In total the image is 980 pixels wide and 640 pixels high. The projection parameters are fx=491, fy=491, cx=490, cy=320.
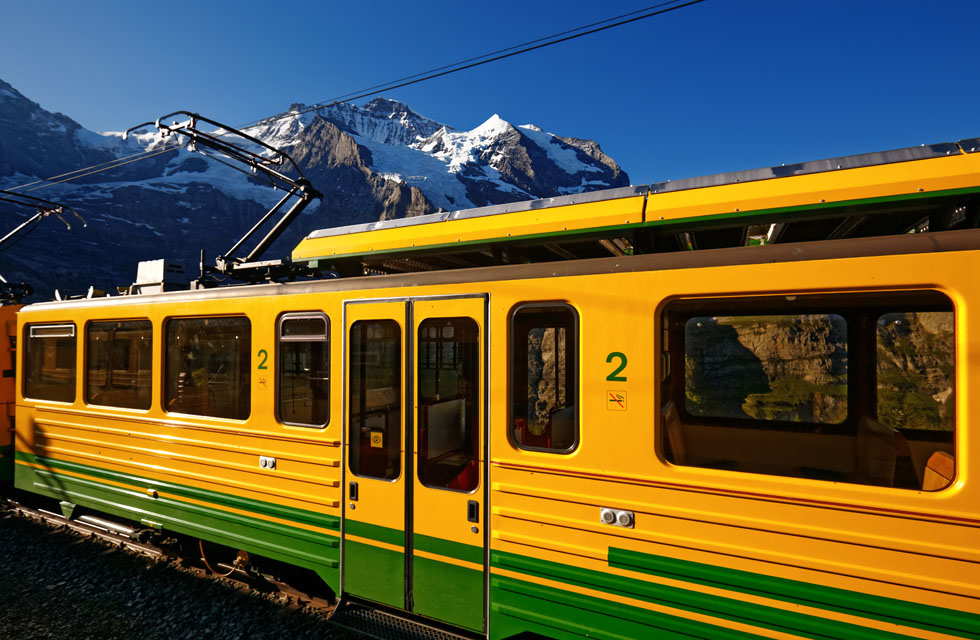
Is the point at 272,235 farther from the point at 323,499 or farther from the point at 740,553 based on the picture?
the point at 740,553

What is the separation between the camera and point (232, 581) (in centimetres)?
539

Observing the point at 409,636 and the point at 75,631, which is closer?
the point at 409,636

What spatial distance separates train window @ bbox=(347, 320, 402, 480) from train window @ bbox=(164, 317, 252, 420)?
132 centimetres

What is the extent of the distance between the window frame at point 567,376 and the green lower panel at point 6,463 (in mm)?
8198

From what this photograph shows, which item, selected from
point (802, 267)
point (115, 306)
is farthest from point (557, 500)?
point (115, 306)

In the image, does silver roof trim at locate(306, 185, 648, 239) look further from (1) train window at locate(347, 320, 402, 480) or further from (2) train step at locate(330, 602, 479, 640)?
(2) train step at locate(330, 602, 479, 640)

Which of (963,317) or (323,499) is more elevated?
(963,317)

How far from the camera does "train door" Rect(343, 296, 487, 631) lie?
12.4 feet

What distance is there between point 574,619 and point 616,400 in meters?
1.57

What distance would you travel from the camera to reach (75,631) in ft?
15.5

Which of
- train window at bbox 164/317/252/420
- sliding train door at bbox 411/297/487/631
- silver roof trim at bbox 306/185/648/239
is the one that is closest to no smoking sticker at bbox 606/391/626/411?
sliding train door at bbox 411/297/487/631

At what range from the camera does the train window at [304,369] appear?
14.6 feet

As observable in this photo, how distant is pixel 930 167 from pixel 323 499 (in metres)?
4.93

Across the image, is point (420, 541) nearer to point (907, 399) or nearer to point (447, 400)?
point (447, 400)
